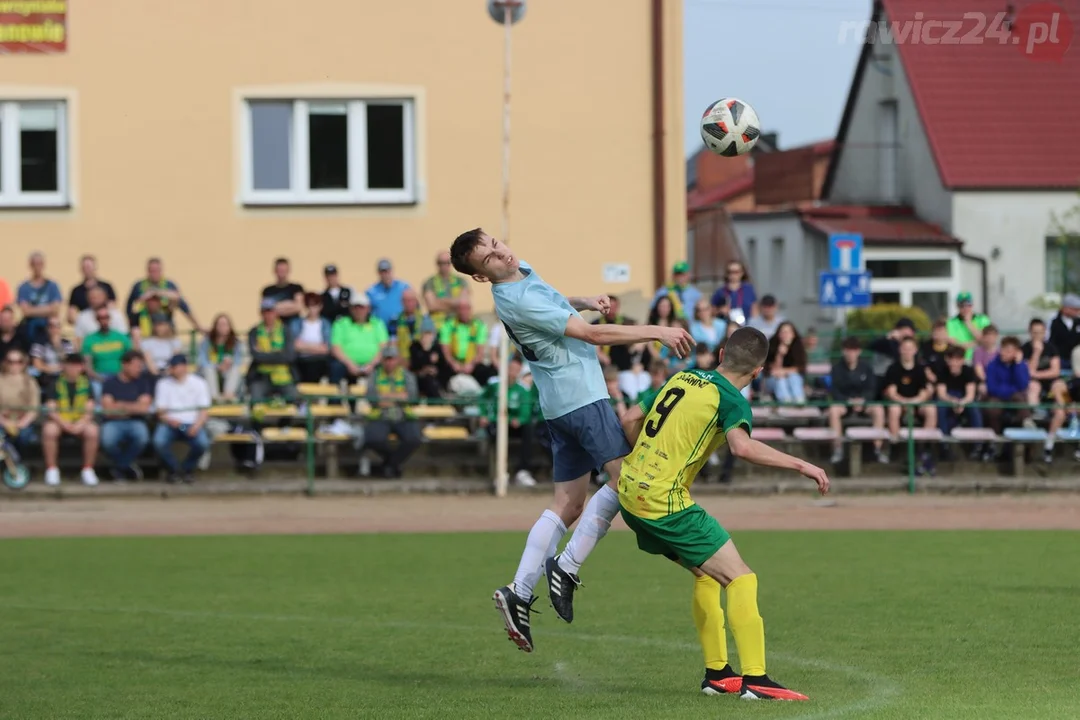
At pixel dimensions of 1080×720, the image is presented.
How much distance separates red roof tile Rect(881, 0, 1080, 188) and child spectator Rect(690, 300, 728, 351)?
20.2 m

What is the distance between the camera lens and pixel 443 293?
20.9 m

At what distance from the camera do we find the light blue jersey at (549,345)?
26.4 ft

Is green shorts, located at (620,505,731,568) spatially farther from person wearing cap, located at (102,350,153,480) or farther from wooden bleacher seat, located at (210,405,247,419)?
person wearing cap, located at (102,350,153,480)

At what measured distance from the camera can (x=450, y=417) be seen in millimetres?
19500

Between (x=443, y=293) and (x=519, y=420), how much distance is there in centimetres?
244

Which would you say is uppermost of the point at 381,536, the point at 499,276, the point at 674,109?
the point at 674,109

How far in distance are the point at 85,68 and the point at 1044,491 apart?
13803 mm

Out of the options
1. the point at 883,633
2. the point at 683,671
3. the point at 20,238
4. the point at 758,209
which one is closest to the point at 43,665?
the point at 683,671

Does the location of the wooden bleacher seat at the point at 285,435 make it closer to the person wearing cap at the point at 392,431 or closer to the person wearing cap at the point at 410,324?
the person wearing cap at the point at 392,431

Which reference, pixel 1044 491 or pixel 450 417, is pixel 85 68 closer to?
pixel 450 417

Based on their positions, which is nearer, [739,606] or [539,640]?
[739,606]

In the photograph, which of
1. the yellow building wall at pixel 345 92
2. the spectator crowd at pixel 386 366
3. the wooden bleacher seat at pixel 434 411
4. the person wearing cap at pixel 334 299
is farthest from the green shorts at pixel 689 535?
the yellow building wall at pixel 345 92

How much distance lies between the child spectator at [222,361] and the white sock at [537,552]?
1242 centimetres

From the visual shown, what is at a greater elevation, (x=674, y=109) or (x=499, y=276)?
(x=674, y=109)
